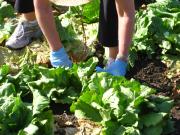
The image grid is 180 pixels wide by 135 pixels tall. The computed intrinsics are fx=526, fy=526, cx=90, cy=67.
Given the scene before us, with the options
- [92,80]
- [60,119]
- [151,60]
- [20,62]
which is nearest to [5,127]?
[60,119]

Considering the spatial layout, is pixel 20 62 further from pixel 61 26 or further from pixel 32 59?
pixel 61 26

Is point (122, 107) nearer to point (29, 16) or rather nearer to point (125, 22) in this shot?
point (125, 22)

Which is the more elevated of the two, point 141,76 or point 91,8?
point 91,8

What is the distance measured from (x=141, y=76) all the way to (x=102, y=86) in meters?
0.63

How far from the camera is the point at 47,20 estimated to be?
11.5 feet

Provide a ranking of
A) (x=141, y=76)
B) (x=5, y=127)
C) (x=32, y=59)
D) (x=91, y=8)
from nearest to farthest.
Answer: (x=5, y=127)
(x=141, y=76)
(x=32, y=59)
(x=91, y=8)

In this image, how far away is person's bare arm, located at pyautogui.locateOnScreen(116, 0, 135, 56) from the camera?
3.28 m

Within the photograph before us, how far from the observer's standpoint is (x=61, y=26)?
13.6ft

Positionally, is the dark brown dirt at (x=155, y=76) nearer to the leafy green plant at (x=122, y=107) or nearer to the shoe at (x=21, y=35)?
the leafy green plant at (x=122, y=107)

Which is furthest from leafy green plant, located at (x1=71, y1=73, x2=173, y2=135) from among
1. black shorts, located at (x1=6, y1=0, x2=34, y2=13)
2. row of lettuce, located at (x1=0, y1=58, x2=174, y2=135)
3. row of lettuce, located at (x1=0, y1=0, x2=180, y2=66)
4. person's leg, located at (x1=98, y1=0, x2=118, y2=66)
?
black shorts, located at (x1=6, y1=0, x2=34, y2=13)

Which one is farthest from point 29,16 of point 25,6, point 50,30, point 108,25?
point 108,25

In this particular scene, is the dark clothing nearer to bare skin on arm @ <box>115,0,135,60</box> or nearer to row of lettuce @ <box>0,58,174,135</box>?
bare skin on arm @ <box>115,0,135,60</box>

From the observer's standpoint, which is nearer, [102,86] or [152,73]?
[102,86]

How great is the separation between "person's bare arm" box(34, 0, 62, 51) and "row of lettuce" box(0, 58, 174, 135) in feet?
0.81
